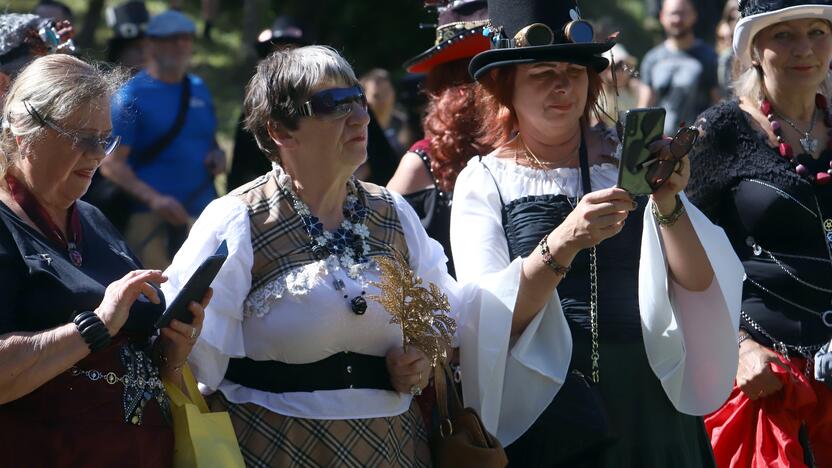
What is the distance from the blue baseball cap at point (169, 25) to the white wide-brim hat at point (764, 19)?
15.0 ft

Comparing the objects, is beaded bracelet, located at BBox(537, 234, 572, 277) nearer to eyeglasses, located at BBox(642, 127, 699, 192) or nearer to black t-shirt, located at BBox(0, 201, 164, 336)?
eyeglasses, located at BBox(642, 127, 699, 192)

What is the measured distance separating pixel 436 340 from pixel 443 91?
70.1 inches

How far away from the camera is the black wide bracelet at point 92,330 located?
11.0 feet

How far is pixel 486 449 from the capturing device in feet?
12.9

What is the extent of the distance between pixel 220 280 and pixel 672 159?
53.5 inches

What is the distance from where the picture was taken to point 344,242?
397 cm

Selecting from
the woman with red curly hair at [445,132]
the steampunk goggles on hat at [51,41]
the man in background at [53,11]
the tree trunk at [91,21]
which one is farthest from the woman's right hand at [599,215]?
the tree trunk at [91,21]

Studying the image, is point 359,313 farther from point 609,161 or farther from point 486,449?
point 609,161

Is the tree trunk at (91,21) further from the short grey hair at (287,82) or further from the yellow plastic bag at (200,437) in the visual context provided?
the yellow plastic bag at (200,437)

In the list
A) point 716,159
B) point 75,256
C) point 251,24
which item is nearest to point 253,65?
point 251,24

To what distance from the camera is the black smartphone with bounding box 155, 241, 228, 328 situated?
11.5ft

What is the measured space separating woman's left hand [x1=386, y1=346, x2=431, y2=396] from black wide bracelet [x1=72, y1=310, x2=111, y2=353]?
0.90 meters

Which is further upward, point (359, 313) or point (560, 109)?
point (560, 109)

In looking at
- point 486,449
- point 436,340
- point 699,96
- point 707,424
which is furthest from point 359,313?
point 699,96
